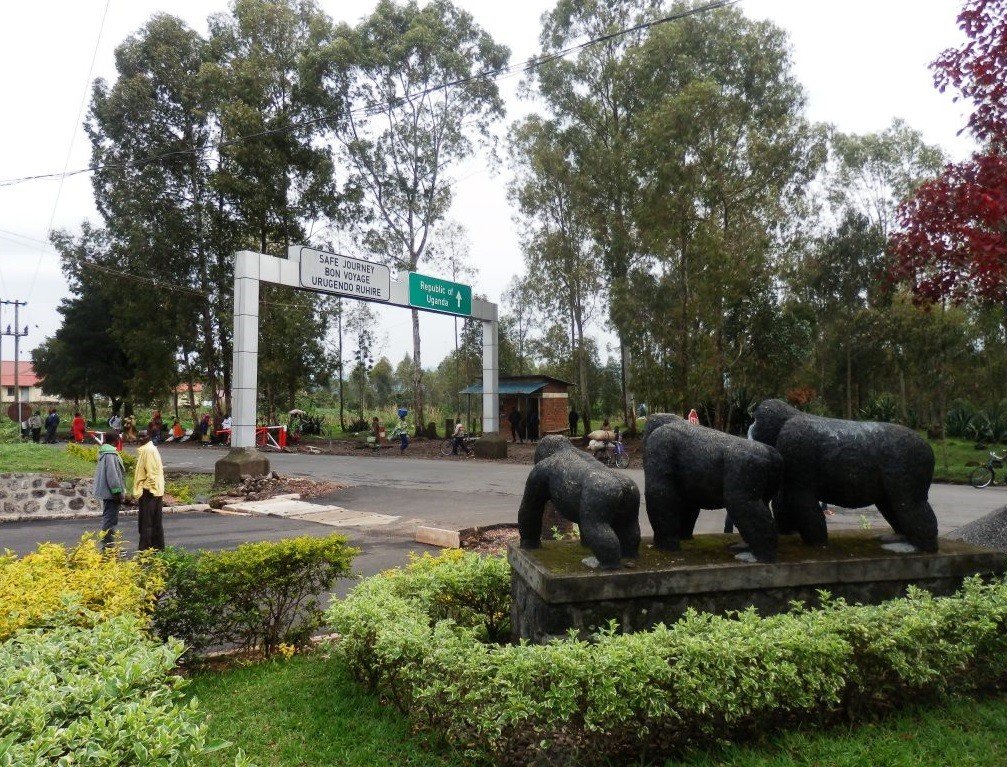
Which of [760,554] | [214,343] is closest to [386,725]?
[760,554]

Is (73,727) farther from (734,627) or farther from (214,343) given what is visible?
(214,343)

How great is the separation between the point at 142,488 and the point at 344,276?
31.2 ft

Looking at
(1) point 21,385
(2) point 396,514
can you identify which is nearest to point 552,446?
(2) point 396,514

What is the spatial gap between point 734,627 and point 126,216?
32.7 meters

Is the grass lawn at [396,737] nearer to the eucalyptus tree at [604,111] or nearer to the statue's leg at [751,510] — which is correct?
the statue's leg at [751,510]

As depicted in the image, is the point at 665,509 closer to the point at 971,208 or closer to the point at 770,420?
the point at 770,420

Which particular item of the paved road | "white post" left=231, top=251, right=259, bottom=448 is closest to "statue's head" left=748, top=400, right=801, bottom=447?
the paved road

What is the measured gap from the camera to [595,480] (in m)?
4.41

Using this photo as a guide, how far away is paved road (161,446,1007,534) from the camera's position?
11.9m

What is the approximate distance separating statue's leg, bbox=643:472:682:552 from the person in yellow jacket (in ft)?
20.8

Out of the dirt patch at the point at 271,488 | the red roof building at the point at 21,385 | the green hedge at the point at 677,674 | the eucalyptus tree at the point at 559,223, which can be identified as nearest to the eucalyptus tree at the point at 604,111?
the eucalyptus tree at the point at 559,223

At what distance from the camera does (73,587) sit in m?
4.34

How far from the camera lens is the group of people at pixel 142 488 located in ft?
28.1

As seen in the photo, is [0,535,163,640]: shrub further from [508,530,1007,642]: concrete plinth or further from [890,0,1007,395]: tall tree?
[890,0,1007,395]: tall tree
